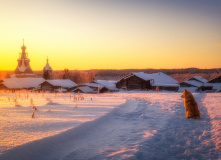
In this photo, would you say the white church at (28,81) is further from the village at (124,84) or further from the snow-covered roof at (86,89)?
the snow-covered roof at (86,89)

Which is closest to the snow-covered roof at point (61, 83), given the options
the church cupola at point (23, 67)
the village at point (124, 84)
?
the village at point (124, 84)

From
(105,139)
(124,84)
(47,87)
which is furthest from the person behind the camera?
(47,87)

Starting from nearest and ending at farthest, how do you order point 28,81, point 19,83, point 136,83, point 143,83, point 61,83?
point 143,83 < point 136,83 < point 61,83 < point 19,83 < point 28,81

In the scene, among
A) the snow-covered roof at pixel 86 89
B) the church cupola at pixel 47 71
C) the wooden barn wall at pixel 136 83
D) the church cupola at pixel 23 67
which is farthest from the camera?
the church cupola at pixel 23 67

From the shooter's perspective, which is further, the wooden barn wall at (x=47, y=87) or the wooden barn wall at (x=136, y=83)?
the wooden barn wall at (x=47, y=87)

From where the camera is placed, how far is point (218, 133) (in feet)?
20.4

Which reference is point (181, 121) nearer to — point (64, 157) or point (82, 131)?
point (82, 131)

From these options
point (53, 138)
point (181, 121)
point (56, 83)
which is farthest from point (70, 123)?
point (56, 83)

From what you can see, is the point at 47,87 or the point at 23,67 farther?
the point at 23,67

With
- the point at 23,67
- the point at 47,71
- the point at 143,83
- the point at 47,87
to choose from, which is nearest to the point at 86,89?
the point at 47,87

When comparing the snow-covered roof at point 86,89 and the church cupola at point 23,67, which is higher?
the church cupola at point 23,67

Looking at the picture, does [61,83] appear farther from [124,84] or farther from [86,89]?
[124,84]

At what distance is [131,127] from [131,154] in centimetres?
256

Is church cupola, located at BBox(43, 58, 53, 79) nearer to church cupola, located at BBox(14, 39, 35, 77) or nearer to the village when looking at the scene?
the village
